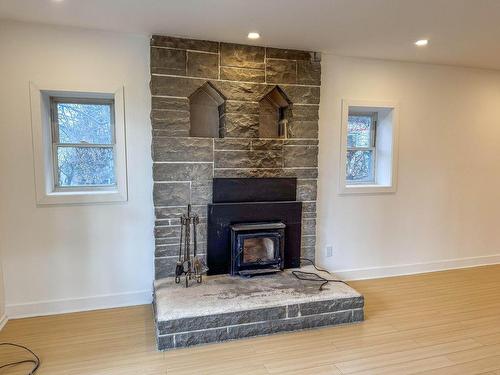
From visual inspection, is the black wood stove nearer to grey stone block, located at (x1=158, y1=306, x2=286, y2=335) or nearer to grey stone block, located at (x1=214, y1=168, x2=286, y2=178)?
grey stone block, located at (x1=214, y1=168, x2=286, y2=178)

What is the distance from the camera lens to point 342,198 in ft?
12.5

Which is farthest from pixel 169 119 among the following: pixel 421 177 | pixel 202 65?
pixel 421 177

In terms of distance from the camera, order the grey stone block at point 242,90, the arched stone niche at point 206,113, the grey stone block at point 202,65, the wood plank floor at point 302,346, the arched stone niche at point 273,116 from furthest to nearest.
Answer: the arched stone niche at point 273,116, the arched stone niche at point 206,113, the grey stone block at point 242,90, the grey stone block at point 202,65, the wood plank floor at point 302,346

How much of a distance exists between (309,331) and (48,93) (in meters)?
3.02

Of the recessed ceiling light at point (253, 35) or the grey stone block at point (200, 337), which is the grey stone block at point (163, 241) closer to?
the grey stone block at point (200, 337)

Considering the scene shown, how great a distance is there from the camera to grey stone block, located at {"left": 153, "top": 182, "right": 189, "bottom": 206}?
314 centimetres

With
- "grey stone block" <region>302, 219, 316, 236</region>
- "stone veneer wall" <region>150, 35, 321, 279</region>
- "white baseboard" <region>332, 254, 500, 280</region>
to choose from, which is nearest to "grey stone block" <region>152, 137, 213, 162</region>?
"stone veneer wall" <region>150, 35, 321, 279</region>

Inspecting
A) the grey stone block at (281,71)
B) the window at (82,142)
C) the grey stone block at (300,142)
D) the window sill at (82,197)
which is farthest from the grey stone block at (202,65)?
the window sill at (82,197)

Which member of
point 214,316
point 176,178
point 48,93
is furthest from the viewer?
point 176,178

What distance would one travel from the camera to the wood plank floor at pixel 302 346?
229 centimetres

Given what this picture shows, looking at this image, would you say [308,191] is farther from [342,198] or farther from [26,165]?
[26,165]

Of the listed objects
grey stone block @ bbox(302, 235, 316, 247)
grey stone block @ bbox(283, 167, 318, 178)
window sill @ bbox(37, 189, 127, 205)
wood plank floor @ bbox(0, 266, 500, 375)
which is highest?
grey stone block @ bbox(283, 167, 318, 178)

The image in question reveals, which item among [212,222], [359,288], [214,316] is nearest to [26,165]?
[212,222]

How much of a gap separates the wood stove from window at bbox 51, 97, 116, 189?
1.38m
